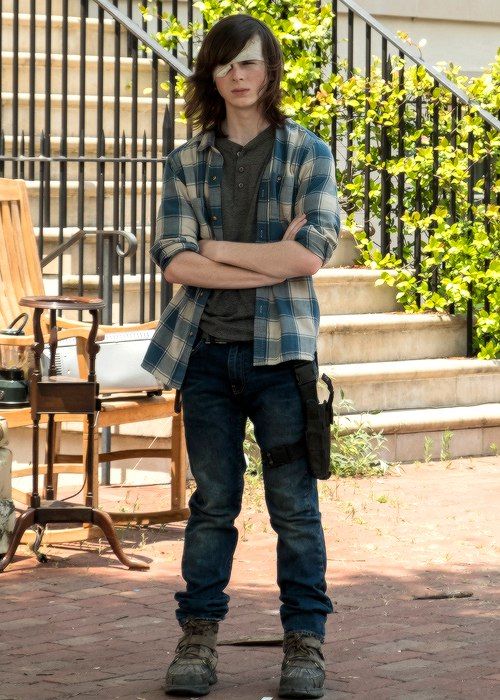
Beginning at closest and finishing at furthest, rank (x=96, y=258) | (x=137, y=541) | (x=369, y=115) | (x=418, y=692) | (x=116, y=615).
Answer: (x=418, y=692), (x=116, y=615), (x=137, y=541), (x=96, y=258), (x=369, y=115)

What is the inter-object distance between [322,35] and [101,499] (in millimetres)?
3998

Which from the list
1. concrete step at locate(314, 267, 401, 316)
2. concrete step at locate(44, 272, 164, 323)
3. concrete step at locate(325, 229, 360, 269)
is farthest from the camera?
concrete step at locate(325, 229, 360, 269)

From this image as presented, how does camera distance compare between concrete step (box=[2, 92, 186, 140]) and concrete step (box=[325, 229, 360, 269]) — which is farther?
concrete step (box=[2, 92, 186, 140])

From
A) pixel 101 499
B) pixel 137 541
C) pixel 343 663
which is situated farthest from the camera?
pixel 101 499

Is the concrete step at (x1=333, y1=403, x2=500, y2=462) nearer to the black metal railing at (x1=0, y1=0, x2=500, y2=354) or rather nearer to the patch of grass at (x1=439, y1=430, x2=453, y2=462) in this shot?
the patch of grass at (x1=439, y1=430, x2=453, y2=462)

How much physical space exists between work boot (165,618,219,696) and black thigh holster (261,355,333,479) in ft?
1.78

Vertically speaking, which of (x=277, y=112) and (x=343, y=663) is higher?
(x=277, y=112)

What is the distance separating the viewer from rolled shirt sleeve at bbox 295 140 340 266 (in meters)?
4.11

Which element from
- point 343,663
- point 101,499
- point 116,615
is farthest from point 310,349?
point 101,499

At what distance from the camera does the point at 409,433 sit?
7965 mm

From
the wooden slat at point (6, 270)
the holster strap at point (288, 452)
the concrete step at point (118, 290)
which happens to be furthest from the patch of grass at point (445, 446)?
the holster strap at point (288, 452)

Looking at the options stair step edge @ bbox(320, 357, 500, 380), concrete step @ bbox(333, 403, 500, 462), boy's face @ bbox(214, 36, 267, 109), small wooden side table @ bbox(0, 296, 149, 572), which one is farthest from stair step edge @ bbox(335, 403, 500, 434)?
boy's face @ bbox(214, 36, 267, 109)

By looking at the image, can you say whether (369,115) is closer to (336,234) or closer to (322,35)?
(322,35)

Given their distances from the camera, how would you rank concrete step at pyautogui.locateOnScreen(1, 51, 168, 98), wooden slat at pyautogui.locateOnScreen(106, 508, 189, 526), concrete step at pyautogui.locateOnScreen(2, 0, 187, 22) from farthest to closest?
concrete step at pyautogui.locateOnScreen(2, 0, 187, 22) → concrete step at pyautogui.locateOnScreen(1, 51, 168, 98) → wooden slat at pyautogui.locateOnScreen(106, 508, 189, 526)
